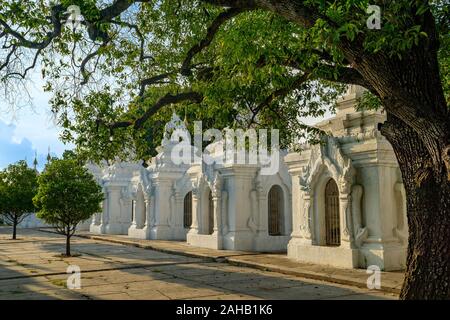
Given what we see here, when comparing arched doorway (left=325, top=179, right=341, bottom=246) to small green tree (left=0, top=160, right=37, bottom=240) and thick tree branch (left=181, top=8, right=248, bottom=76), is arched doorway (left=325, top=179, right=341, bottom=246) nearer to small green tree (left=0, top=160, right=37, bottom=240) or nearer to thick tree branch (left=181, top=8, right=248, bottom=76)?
thick tree branch (left=181, top=8, right=248, bottom=76)

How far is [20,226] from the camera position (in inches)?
1657

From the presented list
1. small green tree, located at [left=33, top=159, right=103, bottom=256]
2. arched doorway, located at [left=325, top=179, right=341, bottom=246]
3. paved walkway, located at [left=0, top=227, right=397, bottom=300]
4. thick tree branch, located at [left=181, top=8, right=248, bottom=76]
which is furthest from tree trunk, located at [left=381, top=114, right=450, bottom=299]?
small green tree, located at [left=33, top=159, right=103, bottom=256]

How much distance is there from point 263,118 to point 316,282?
11.9ft

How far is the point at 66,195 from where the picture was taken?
629 inches

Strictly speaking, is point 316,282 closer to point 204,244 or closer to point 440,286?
point 440,286

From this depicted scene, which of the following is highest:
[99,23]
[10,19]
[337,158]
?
[10,19]

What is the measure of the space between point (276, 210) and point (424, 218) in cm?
1146

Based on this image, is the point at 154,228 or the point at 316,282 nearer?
the point at 316,282

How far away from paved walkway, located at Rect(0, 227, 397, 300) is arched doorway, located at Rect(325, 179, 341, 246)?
6.68ft

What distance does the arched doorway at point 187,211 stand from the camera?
71.6ft

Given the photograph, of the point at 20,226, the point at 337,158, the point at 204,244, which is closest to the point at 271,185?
the point at 204,244

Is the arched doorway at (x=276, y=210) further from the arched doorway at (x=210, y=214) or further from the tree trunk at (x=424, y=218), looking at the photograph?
the tree trunk at (x=424, y=218)

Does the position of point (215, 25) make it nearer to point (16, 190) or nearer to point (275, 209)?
point (275, 209)
